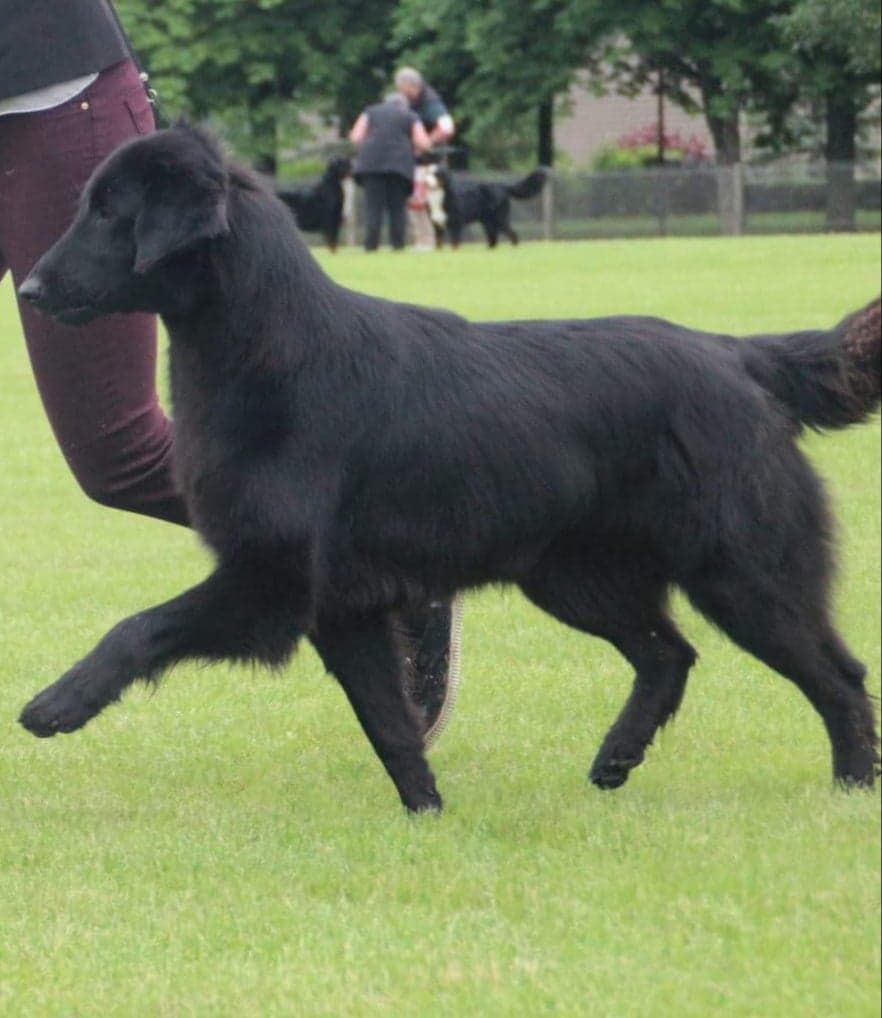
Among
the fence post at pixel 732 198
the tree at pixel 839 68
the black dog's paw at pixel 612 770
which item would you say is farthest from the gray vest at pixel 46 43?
the fence post at pixel 732 198

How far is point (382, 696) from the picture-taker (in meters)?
4.81

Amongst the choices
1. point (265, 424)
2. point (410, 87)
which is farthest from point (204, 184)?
point (410, 87)

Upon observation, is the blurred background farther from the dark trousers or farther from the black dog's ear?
the black dog's ear

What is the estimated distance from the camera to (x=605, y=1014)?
10.9 ft

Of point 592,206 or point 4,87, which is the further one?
point 592,206

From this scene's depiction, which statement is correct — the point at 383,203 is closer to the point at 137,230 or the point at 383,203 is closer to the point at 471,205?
the point at 471,205

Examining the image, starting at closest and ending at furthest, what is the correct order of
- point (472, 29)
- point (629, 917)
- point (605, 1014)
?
point (605, 1014)
point (629, 917)
point (472, 29)

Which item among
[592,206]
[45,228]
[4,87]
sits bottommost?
[592,206]

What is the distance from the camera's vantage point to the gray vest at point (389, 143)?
3194 cm

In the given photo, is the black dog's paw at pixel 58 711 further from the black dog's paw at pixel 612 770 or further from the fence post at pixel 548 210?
the fence post at pixel 548 210

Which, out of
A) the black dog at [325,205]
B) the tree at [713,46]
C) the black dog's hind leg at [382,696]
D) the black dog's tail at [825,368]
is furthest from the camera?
the tree at [713,46]

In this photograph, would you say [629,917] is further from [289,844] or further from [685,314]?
[685,314]

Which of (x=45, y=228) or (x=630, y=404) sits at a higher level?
(x=45, y=228)

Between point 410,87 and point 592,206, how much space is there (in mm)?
5627
